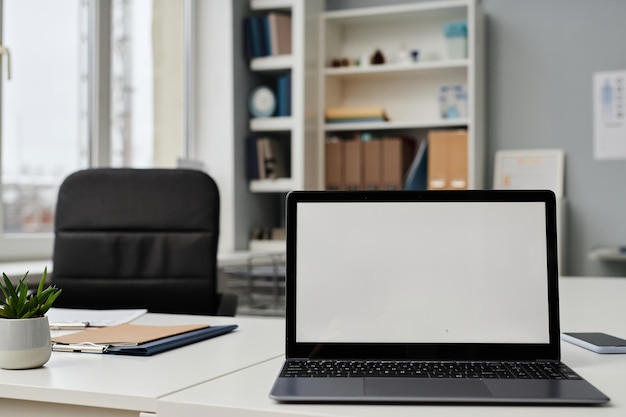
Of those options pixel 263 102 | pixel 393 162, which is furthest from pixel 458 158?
pixel 263 102

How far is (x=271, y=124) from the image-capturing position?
4.27m

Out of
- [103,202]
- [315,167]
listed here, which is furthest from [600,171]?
[103,202]

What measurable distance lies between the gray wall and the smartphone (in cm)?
268

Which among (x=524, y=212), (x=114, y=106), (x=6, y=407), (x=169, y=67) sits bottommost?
(x=6, y=407)

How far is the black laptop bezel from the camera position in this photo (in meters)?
1.15

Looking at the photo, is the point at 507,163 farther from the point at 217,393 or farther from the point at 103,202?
the point at 217,393

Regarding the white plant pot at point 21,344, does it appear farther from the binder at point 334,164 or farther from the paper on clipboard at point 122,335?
the binder at point 334,164

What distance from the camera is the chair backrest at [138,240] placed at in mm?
2314

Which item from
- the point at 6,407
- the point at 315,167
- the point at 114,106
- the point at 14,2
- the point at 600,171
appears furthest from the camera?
the point at 315,167

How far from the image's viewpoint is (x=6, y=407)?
1.12 metres

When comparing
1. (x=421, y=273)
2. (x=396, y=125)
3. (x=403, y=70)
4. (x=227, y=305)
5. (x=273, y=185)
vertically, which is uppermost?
(x=403, y=70)

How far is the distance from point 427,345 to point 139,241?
1391 millimetres

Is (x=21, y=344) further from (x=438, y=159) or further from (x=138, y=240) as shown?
(x=438, y=159)

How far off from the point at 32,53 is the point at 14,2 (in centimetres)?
21
